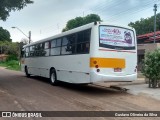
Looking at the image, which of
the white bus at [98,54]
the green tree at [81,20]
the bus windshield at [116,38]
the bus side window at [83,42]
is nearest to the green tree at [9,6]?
the white bus at [98,54]

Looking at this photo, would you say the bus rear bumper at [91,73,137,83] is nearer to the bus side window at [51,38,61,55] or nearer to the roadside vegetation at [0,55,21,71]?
the bus side window at [51,38,61,55]

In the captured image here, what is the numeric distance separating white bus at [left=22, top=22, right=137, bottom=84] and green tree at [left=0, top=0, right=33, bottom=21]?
15.4ft

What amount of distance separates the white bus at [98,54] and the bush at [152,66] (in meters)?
0.77

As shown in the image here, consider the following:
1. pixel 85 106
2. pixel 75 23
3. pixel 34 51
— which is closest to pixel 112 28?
pixel 85 106

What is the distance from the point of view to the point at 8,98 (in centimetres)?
1227

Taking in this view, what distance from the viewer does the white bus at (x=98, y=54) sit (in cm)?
1299

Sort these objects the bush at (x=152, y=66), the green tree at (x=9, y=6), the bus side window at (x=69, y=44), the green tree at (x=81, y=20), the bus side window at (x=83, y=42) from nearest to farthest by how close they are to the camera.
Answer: the bus side window at (x=83, y=42), the bush at (x=152, y=66), the bus side window at (x=69, y=44), the green tree at (x=9, y=6), the green tree at (x=81, y=20)

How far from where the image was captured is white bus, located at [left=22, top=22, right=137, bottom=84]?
12992 millimetres

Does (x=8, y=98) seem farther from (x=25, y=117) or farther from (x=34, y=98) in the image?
(x=25, y=117)

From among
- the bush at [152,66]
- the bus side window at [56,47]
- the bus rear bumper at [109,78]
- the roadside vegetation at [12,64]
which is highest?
the bus side window at [56,47]

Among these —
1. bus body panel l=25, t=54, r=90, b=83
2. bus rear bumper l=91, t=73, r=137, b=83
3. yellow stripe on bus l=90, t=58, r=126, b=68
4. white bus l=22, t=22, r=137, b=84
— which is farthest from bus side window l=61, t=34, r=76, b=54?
bus rear bumper l=91, t=73, r=137, b=83

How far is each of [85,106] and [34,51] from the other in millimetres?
13039

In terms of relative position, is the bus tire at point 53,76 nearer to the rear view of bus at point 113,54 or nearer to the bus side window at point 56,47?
the bus side window at point 56,47

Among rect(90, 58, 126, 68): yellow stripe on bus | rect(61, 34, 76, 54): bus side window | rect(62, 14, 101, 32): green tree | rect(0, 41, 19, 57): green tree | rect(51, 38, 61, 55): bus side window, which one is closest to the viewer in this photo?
rect(90, 58, 126, 68): yellow stripe on bus
